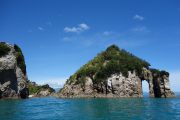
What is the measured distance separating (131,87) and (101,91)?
1491cm

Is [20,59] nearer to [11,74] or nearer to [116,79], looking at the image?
[11,74]

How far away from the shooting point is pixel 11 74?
113 meters

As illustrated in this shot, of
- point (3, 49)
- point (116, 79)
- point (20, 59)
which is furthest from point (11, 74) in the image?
point (116, 79)

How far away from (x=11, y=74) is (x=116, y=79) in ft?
198

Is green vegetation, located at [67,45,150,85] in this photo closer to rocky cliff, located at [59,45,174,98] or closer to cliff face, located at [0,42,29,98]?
rocky cliff, located at [59,45,174,98]

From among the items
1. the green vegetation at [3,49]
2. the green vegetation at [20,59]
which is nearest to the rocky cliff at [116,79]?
the green vegetation at [20,59]

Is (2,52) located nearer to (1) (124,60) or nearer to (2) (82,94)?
(2) (82,94)

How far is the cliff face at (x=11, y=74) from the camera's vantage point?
10956 cm

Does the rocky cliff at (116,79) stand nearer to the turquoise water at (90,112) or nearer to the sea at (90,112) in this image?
the sea at (90,112)

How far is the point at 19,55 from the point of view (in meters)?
122

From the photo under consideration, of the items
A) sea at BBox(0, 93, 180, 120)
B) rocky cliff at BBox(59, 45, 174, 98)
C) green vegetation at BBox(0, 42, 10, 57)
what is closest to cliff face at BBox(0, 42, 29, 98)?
green vegetation at BBox(0, 42, 10, 57)

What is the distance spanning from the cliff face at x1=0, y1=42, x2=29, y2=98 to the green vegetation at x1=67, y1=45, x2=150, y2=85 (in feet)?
152

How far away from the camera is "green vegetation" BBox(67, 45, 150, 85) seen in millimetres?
158525

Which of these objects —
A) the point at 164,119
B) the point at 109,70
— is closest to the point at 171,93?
the point at 109,70
